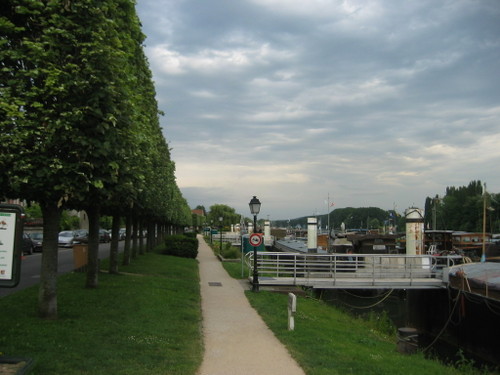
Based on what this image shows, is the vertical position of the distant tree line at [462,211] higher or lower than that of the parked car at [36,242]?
higher

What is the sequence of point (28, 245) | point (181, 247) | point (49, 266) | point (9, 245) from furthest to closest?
point (181, 247)
point (28, 245)
point (49, 266)
point (9, 245)

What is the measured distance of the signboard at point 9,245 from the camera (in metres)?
6.10

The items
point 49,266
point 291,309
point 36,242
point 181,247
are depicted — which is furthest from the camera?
point 36,242

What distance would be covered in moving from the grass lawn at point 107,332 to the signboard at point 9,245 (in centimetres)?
143

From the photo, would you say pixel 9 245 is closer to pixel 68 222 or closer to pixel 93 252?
pixel 93 252

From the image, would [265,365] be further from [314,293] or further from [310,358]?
[314,293]

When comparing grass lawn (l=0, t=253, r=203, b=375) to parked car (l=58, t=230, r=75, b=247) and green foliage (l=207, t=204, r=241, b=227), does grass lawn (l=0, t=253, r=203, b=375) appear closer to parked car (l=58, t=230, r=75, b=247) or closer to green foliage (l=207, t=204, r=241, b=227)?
parked car (l=58, t=230, r=75, b=247)

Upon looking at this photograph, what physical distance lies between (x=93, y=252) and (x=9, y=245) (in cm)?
915

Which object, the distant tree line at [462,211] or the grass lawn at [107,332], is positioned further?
the distant tree line at [462,211]

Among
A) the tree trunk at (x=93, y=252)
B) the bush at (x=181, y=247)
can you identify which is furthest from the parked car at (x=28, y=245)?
the tree trunk at (x=93, y=252)

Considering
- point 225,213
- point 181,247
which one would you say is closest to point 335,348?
point 181,247

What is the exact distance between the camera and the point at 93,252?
15.0m

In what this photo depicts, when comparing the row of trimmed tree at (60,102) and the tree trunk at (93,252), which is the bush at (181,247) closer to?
the tree trunk at (93,252)

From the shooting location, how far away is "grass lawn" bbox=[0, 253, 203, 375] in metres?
7.30
